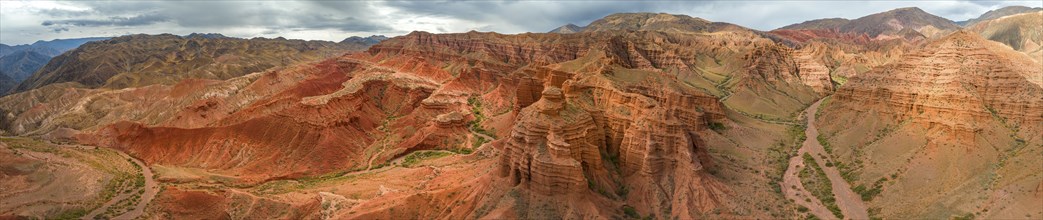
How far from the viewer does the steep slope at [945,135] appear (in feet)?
149

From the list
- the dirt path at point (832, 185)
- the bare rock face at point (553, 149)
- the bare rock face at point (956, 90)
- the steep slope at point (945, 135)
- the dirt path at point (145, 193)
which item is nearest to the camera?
the bare rock face at point (553, 149)

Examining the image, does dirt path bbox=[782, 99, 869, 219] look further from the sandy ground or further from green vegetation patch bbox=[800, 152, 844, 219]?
the sandy ground

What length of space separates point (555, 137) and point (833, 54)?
187 meters

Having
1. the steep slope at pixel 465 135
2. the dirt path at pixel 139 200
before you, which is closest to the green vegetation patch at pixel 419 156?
the steep slope at pixel 465 135

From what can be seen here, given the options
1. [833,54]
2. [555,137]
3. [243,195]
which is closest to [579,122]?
[555,137]

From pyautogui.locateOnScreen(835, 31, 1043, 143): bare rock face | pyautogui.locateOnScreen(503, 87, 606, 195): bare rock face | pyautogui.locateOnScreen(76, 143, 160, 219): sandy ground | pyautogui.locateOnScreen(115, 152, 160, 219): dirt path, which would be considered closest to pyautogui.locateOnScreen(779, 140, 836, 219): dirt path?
pyautogui.locateOnScreen(835, 31, 1043, 143): bare rock face

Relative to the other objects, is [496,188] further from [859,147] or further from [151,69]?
[151,69]

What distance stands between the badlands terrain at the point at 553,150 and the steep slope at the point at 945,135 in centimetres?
23

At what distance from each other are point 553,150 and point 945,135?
46202mm

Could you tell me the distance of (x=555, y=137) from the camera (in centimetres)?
4391

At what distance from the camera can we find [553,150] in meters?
42.9

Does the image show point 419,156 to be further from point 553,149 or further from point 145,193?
point 553,149

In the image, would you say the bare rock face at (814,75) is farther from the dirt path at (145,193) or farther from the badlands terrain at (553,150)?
the dirt path at (145,193)

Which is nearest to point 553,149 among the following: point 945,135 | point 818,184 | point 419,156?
point 818,184
